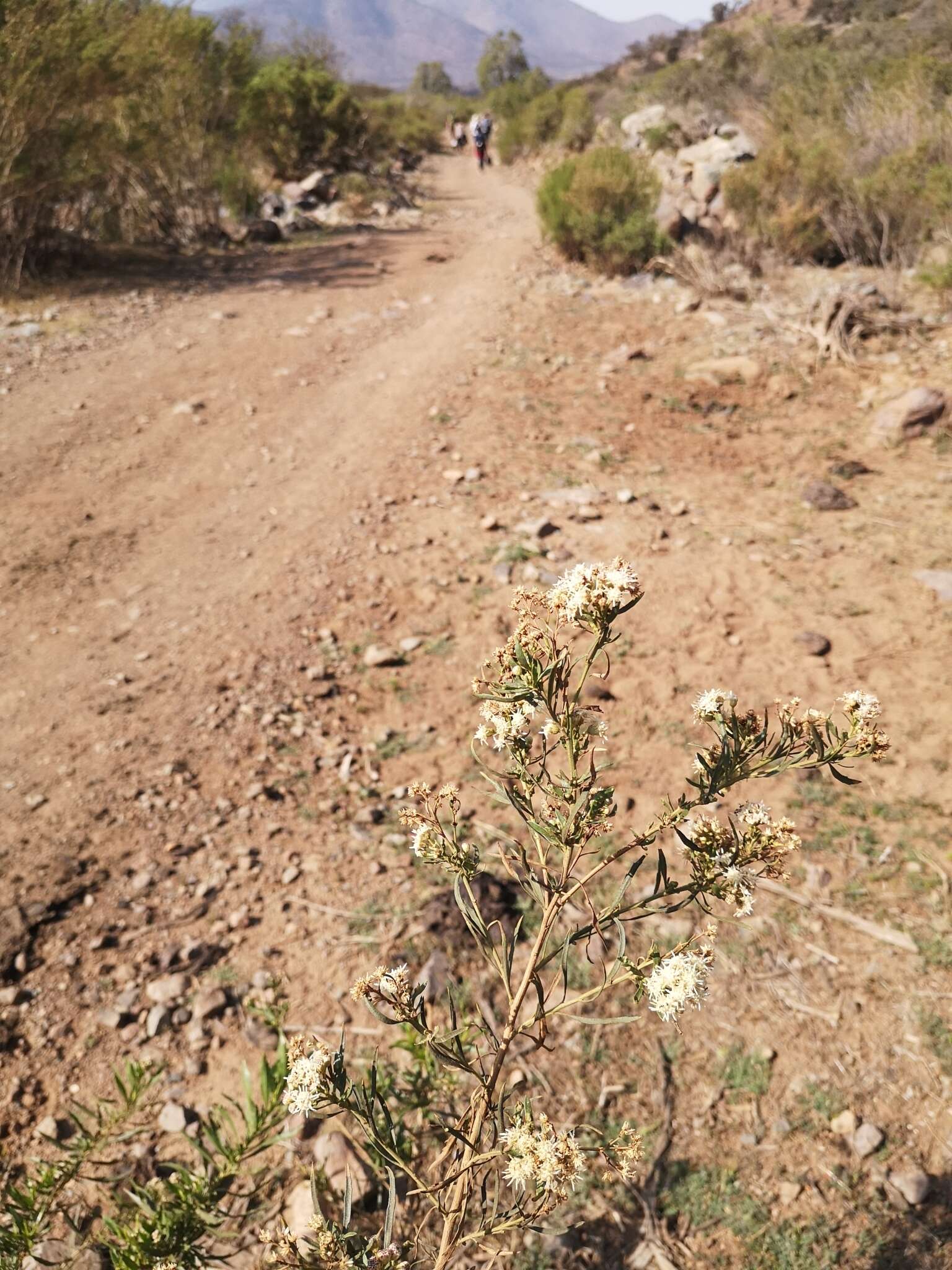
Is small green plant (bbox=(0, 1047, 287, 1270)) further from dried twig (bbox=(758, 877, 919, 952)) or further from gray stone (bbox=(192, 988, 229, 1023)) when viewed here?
dried twig (bbox=(758, 877, 919, 952))

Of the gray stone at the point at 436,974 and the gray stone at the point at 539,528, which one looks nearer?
the gray stone at the point at 436,974

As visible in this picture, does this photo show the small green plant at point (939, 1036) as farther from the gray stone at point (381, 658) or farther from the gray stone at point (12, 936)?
the gray stone at point (12, 936)

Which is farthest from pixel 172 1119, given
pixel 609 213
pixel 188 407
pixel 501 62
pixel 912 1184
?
pixel 501 62

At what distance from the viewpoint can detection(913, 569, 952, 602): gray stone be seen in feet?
14.0

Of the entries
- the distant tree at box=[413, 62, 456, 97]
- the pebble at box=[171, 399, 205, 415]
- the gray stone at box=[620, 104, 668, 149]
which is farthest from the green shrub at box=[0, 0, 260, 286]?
the distant tree at box=[413, 62, 456, 97]

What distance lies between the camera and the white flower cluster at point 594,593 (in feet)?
3.51

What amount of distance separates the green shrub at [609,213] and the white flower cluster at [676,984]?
406 inches

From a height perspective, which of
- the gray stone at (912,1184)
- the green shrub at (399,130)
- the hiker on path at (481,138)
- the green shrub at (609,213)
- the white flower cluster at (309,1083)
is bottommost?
the gray stone at (912,1184)

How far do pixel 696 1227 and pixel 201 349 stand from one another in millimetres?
8387

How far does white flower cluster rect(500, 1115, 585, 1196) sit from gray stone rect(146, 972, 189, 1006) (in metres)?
1.85

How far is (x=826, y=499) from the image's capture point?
17.1 ft

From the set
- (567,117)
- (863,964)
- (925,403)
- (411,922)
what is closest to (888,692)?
(863,964)

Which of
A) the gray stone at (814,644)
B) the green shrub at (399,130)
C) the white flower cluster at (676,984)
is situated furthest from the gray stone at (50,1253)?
the green shrub at (399,130)

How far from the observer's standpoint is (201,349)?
810cm
